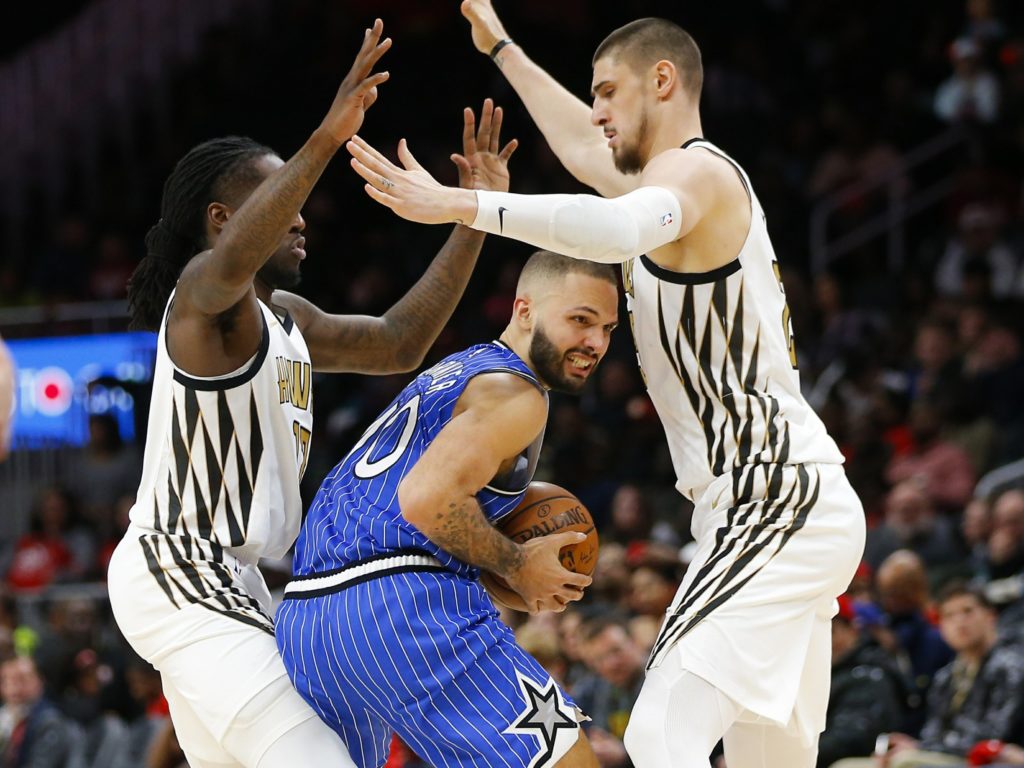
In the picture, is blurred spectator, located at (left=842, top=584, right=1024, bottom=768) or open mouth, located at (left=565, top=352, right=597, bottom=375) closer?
open mouth, located at (left=565, top=352, right=597, bottom=375)

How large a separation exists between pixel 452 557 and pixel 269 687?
0.70 metres

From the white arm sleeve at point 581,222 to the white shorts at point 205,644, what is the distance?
144 cm

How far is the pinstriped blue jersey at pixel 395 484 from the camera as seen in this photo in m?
4.85

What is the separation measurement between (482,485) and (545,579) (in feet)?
1.18

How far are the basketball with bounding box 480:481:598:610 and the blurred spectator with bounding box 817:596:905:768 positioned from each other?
3.82 metres

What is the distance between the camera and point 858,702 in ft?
28.1

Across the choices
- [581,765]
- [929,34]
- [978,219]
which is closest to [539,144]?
[929,34]

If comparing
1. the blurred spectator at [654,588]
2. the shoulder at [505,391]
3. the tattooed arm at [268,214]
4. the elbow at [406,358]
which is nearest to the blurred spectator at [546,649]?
the blurred spectator at [654,588]

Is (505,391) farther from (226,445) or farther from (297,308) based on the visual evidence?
(297,308)

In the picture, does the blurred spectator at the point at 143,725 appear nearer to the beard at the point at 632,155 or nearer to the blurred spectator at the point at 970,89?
the beard at the point at 632,155

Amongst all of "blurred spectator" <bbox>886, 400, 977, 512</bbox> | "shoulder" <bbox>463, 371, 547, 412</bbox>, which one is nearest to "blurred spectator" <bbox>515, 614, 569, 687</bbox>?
"blurred spectator" <bbox>886, 400, 977, 512</bbox>

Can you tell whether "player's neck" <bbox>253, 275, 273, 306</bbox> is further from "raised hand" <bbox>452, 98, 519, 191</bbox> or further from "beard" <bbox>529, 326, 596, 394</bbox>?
"beard" <bbox>529, 326, 596, 394</bbox>

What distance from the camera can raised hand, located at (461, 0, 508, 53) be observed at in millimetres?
6520

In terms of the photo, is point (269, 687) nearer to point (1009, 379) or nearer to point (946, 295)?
point (1009, 379)
